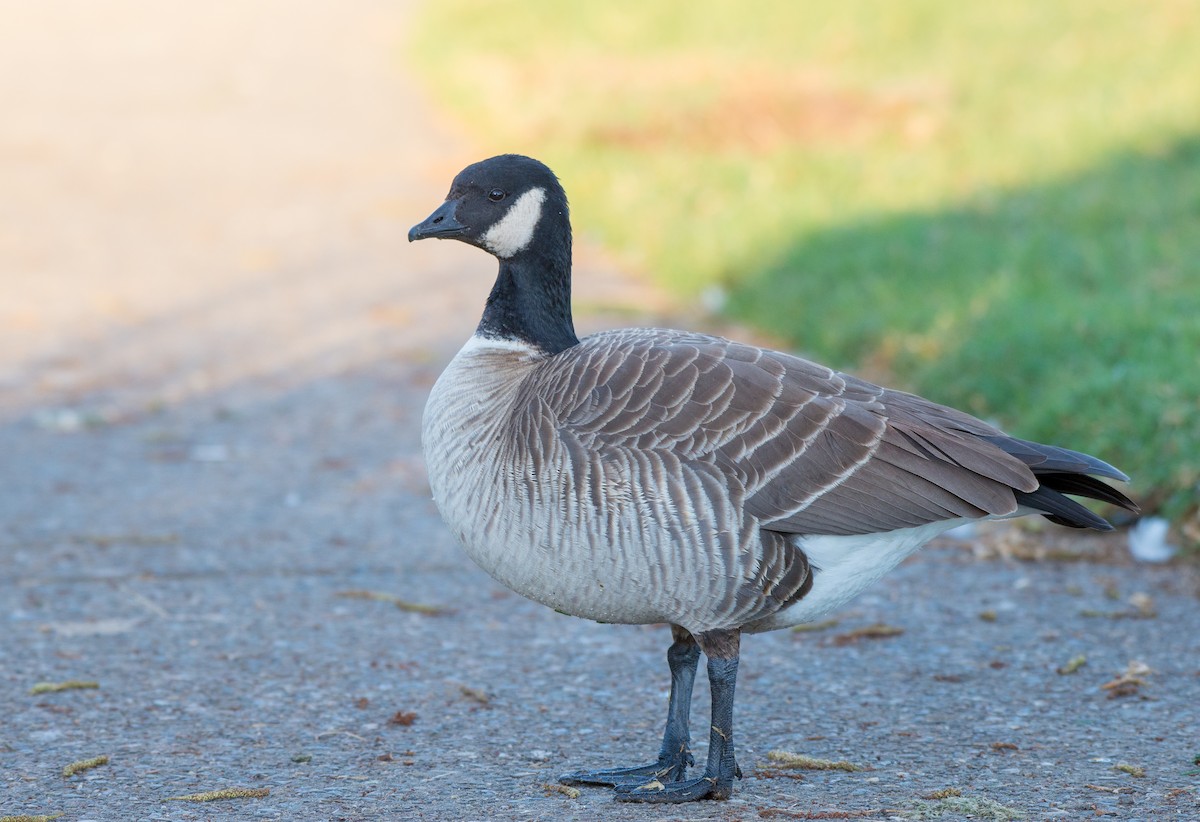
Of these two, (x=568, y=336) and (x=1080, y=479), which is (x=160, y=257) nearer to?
(x=568, y=336)

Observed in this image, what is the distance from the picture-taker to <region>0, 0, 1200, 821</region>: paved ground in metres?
3.76

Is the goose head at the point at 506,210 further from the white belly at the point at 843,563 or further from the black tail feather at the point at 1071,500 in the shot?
the black tail feather at the point at 1071,500

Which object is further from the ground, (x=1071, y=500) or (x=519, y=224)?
(x=519, y=224)

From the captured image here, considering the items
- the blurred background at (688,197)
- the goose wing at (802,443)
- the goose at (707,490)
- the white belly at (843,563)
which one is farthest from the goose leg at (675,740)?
the blurred background at (688,197)

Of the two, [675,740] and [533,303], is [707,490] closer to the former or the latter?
[675,740]

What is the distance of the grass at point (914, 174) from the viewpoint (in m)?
6.77

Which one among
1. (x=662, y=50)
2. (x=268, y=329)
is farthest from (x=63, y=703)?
(x=662, y=50)

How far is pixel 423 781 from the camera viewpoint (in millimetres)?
3760

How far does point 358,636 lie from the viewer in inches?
190

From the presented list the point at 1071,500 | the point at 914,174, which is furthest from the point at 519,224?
the point at 914,174

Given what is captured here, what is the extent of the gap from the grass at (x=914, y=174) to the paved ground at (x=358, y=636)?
951mm

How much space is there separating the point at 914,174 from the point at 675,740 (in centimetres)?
814

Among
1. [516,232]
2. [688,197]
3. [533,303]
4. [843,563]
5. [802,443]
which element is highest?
[688,197]

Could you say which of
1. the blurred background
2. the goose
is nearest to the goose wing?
the goose
